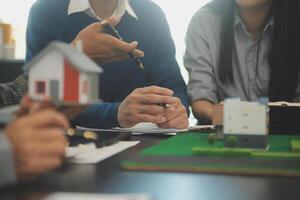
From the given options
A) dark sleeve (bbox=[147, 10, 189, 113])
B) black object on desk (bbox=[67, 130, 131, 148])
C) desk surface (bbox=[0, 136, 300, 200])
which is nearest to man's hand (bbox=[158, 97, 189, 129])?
black object on desk (bbox=[67, 130, 131, 148])

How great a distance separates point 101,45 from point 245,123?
0.35 meters

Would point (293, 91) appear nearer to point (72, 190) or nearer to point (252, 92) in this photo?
point (252, 92)

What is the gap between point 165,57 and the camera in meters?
1.95

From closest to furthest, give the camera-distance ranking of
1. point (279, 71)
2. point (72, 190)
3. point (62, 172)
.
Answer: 1. point (72, 190)
2. point (62, 172)
3. point (279, 71)

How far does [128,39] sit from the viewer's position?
190cm

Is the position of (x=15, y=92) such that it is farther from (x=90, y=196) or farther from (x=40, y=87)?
(x=90, y=196)

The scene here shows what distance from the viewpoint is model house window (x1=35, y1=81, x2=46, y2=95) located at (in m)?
0.75

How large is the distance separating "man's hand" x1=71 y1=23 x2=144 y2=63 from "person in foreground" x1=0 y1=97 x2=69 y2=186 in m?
0.34

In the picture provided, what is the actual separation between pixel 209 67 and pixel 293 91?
0.34 m

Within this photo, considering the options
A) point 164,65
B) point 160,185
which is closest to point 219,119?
point 160,185

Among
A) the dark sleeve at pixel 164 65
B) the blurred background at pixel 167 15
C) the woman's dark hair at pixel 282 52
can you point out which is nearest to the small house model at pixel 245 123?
the dark sleeve at pixel 164 65

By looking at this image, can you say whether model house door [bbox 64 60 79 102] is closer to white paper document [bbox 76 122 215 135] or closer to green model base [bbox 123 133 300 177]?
green model base [bbox 123 133 300 177]

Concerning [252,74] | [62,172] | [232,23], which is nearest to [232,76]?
[252,74]

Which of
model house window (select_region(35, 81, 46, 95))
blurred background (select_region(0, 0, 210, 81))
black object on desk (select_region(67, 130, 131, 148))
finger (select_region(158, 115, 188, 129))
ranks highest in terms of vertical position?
blurred background (select_region(0, 0, 210, 81))
